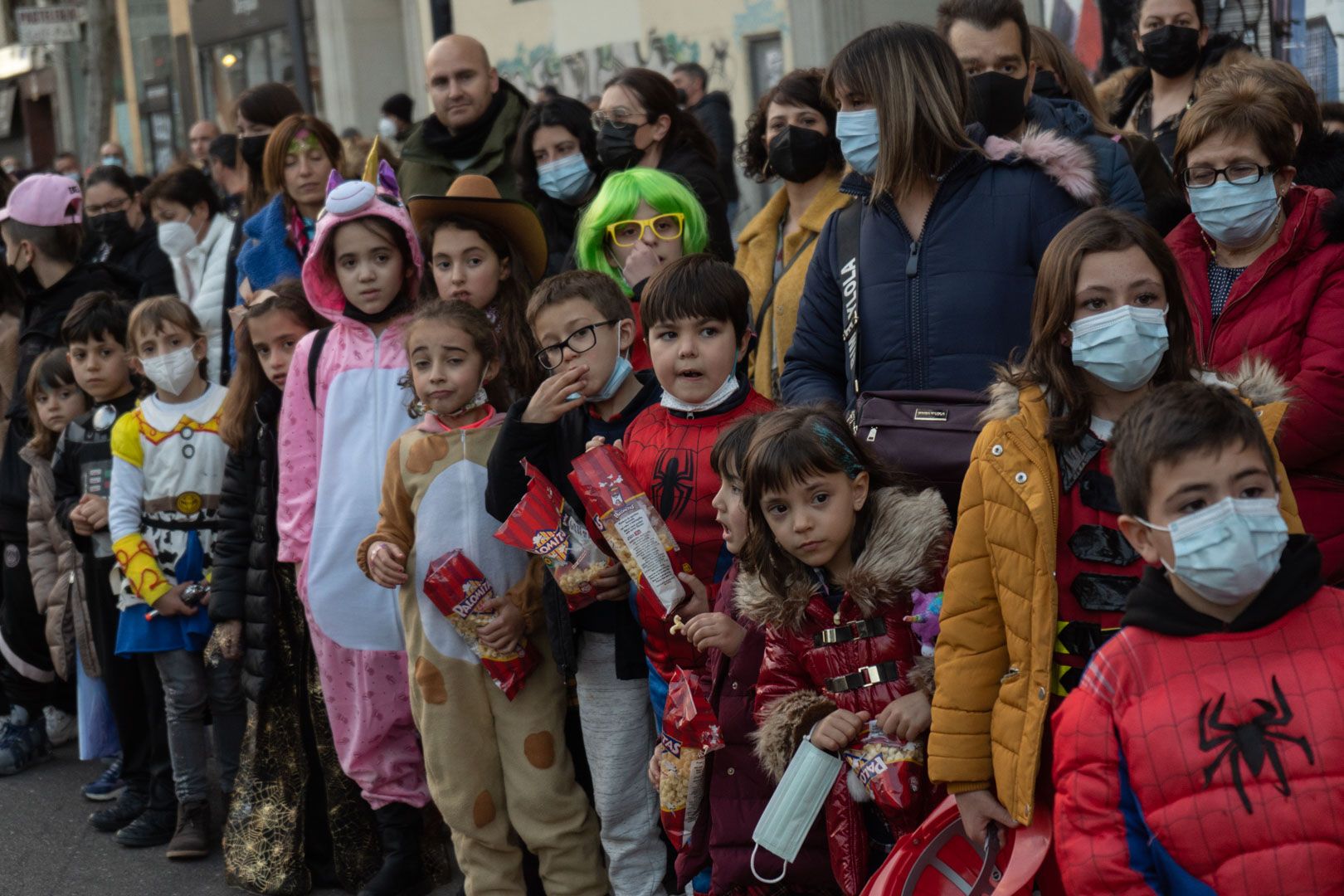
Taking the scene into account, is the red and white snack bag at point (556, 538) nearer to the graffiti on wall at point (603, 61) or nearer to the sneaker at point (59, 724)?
the sneaker at point (59, 724)

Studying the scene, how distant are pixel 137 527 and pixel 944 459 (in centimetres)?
359

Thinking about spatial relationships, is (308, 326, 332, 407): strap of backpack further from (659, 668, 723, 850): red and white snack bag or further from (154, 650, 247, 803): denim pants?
(659, 668, 723, 850): red and white snack bag

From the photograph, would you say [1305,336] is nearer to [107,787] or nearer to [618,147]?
[618,147]

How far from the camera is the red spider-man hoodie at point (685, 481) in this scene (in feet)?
14.0

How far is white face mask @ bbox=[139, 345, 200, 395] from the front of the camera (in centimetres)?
610

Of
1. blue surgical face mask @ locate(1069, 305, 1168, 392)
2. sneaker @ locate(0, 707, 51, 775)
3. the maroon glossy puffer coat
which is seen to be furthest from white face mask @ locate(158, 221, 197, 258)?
blue surgical face mask @ locate(1069, 305, 1168, 392)

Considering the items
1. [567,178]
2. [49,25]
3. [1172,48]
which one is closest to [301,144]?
[567,178]

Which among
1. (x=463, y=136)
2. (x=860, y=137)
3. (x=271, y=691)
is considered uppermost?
(x=463, y=136)

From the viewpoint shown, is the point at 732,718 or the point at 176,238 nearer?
the point at 732,718

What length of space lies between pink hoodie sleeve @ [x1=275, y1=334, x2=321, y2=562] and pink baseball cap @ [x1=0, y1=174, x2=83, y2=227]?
3.22 m

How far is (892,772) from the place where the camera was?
11.4 ft

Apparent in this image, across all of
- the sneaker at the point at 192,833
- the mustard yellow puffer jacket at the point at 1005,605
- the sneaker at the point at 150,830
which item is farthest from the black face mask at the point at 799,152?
the sneaker at the point at 150,830

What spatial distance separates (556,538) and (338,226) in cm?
170

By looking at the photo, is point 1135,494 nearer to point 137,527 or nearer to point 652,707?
point 652,707
